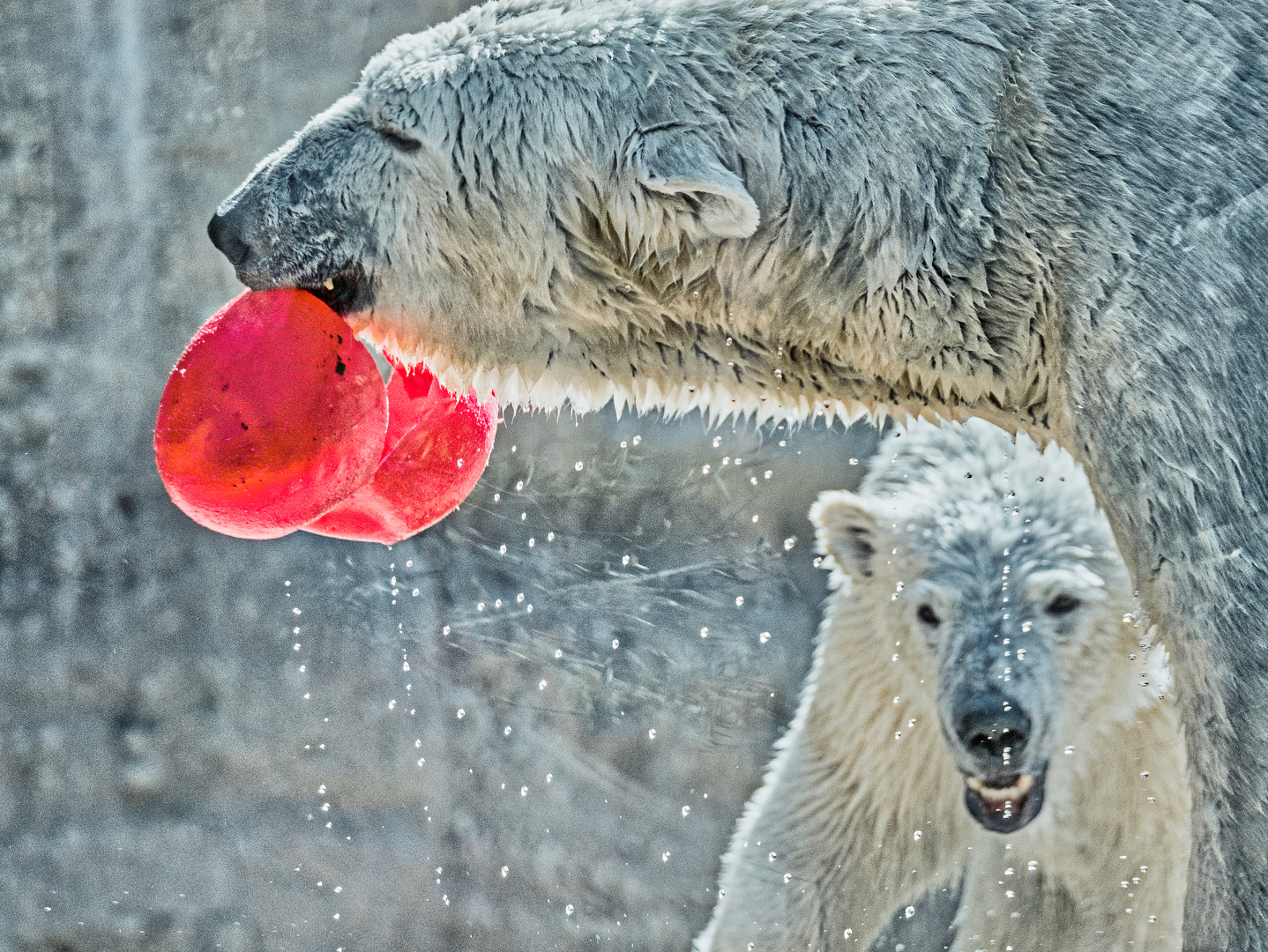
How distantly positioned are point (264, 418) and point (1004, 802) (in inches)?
66.8

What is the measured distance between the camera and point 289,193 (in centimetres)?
176

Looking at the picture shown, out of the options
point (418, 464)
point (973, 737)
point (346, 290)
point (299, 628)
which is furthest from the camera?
point (299, 628)

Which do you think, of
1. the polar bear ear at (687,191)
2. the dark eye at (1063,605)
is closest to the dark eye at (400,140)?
the polar bear ear at (687,191)

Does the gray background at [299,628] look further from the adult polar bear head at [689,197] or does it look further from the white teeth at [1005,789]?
the adult polar bear head at [689,197]

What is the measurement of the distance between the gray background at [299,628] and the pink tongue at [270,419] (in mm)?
2151

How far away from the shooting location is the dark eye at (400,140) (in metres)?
1.78

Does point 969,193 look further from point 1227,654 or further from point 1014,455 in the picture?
point 1014,455

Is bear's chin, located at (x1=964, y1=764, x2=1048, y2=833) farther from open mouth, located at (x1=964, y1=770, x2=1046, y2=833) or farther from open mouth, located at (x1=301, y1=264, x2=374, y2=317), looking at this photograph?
open mouth, located at (x1=301, y1=264, x2=374, y2=317)

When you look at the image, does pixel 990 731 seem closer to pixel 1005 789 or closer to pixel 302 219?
pixel 1005 789

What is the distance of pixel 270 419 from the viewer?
172 cm

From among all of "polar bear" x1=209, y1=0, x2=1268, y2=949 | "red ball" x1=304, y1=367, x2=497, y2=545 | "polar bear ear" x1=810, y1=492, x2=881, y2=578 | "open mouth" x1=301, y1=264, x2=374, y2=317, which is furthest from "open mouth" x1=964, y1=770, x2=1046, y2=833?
"open mouth" x1=301, y1=264, x2=374, y2=317

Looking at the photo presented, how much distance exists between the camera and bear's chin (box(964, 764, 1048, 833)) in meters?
2.62

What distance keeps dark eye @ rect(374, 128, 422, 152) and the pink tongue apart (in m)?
0.24

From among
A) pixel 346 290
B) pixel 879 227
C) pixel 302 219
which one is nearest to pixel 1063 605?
pixel 879 227
